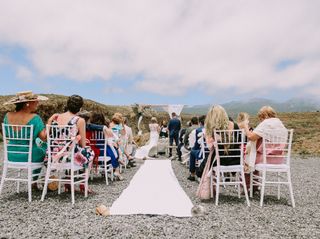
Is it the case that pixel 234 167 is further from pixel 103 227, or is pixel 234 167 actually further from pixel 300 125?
pixel 300 125

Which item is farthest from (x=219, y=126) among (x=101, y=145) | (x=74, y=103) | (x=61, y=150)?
(x=101, y=145)

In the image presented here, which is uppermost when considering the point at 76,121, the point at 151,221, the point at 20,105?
the point at 20,105

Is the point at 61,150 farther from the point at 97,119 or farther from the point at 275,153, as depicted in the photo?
the point at 275,153

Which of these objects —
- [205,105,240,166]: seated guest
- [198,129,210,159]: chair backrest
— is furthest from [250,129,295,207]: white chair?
[198,129,210,159]: chair backrest

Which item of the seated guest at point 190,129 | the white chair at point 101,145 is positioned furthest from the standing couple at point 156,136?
the white chair at point 101,145

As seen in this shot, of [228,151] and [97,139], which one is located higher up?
[97,139]

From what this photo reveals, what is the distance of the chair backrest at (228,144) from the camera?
16.7ft

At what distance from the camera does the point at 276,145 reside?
17.4 feet

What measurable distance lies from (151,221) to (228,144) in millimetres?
1890

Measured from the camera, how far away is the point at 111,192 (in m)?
6.04

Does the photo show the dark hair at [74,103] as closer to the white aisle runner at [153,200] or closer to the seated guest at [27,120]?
the seated guest at [27,120]

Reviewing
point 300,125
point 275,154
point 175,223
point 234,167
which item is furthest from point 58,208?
point 300,125

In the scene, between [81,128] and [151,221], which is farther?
[81,128]

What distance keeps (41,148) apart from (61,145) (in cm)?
42
